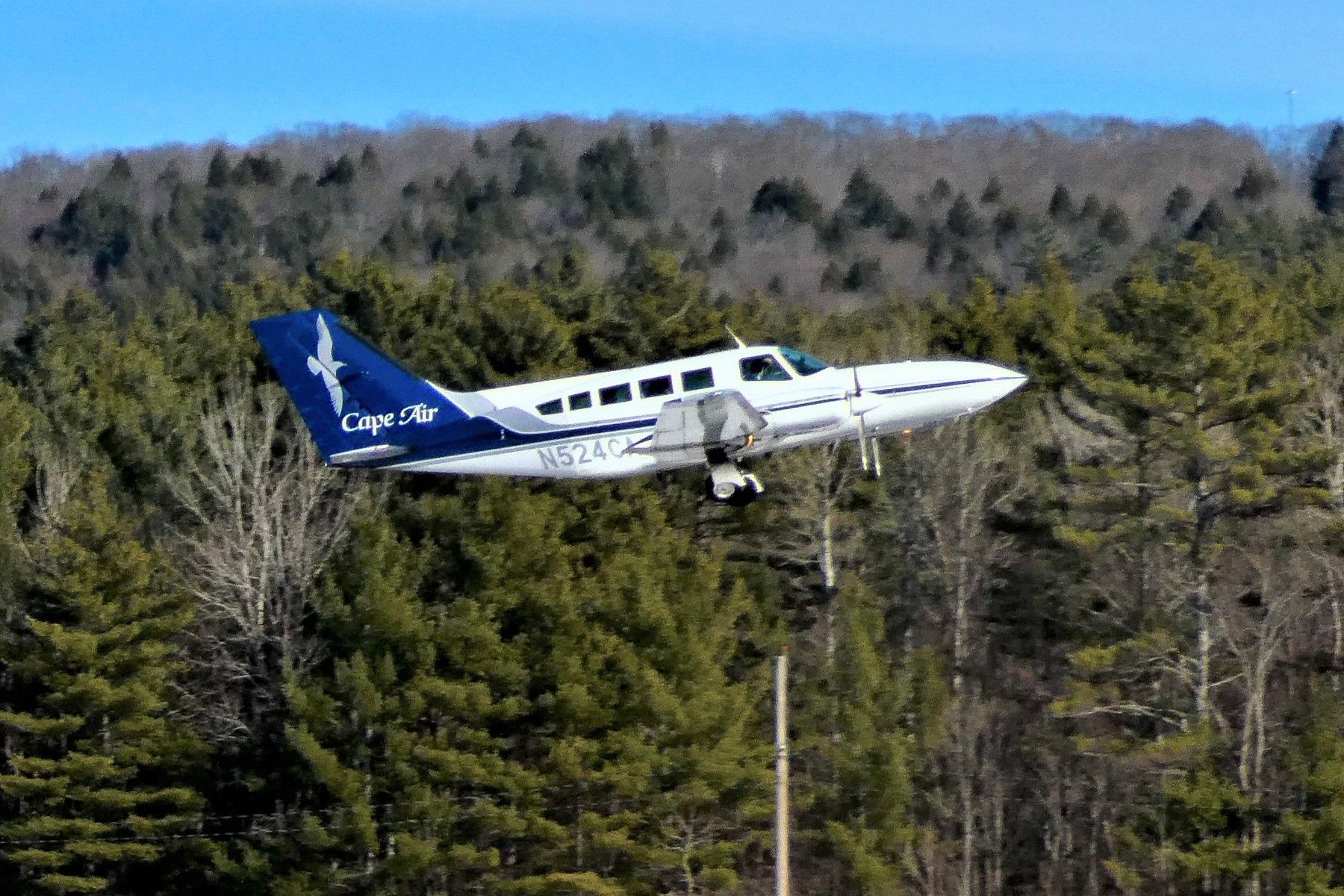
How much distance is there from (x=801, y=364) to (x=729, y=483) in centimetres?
209

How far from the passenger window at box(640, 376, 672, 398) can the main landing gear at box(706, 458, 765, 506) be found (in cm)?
131

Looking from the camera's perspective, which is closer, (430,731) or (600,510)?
(430,731)

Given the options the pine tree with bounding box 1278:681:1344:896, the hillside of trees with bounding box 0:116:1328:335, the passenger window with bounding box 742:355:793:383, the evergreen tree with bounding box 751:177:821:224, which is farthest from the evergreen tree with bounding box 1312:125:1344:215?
the passenger window with bounding box 742:355:793:383

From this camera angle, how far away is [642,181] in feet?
509

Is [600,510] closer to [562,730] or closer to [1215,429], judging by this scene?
[562,730]

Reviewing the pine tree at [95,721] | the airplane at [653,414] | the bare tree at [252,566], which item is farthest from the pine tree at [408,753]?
the airplane at [653,414]

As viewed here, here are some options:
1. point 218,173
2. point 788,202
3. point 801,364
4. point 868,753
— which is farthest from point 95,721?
point 218,173

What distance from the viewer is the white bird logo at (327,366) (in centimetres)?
3212

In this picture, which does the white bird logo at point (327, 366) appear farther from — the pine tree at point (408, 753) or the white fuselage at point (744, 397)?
the pine tree at point (408, 753)

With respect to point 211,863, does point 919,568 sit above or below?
above

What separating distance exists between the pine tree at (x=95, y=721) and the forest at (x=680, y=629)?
0.10 meters

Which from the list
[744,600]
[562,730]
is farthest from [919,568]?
[562,730]

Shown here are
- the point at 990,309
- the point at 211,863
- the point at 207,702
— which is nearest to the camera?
the point at 211,863

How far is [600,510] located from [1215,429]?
47.0 feet
